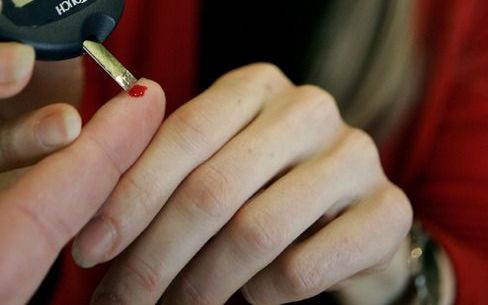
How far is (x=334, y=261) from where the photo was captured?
0.51 meters

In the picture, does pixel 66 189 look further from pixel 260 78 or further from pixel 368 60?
pixel 368 60

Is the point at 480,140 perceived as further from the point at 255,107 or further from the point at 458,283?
the point at 255,107

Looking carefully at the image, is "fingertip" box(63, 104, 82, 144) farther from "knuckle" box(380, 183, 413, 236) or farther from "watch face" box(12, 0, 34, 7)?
A: "knuckle" box(380, 183, 413, 236)

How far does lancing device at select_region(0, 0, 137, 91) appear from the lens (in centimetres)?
42

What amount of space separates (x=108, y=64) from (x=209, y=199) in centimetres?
13

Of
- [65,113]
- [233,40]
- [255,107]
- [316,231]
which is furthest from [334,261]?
[233,40]

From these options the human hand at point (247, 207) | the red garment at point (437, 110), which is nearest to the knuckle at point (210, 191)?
the human hand at point (247, 207)

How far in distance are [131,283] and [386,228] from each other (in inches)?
9.4

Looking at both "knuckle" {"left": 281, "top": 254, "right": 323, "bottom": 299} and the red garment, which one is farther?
the red garment

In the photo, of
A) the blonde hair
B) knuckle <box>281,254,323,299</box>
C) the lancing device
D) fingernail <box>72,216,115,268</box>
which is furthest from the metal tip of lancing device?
the blonde hair

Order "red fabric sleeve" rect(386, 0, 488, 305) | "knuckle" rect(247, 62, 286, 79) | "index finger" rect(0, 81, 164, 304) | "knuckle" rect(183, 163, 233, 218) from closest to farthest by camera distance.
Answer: "index finger" rect(0, 81, 164, 304) → "knuckle" rect(183, 163, 233, 218) → "knuckle" rect(247, 62, 286, 79) → "red fabric sleeve" rect(386, 0, 488, 305)

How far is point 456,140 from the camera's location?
729mm

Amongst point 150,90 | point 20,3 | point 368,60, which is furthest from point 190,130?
point 368,60

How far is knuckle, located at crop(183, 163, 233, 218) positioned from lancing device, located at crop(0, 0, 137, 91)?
92 millimetres
